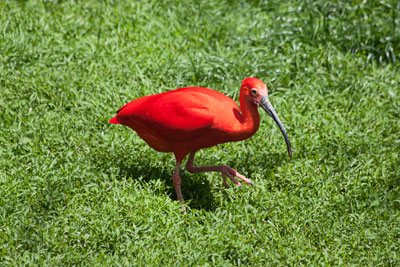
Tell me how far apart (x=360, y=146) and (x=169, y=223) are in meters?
2.13

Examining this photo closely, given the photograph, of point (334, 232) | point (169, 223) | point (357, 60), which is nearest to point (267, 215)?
point (334, 232)

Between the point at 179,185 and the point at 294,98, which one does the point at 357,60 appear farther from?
the point at 179,185

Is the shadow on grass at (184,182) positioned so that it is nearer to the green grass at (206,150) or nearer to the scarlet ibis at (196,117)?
the green grass at (206,150)

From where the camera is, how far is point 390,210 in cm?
477

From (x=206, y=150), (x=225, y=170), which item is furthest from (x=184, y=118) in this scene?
(x=206, y=150)

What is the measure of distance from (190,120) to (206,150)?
1008 millimetres

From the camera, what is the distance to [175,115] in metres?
4.42

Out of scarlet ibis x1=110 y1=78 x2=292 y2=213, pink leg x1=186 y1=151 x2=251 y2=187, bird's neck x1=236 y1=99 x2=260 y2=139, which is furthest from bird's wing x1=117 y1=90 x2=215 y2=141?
pink leg x1=186 y1=151 x2=251 y2=187

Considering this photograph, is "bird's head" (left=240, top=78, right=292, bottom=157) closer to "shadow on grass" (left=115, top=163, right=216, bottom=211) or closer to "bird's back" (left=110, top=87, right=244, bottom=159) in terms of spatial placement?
"bird's back" (left=110, top=87, right=244, bottom=159)

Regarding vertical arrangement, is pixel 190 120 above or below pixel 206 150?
above

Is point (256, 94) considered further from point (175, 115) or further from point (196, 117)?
point (175, 115)

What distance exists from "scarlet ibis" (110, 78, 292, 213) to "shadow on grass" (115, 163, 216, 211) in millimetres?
269

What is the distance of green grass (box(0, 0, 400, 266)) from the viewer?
4273 millimetres

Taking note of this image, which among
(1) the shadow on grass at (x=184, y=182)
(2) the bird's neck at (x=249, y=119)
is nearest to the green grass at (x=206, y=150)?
(1) the shadow on grass at (x=184, y=182)
